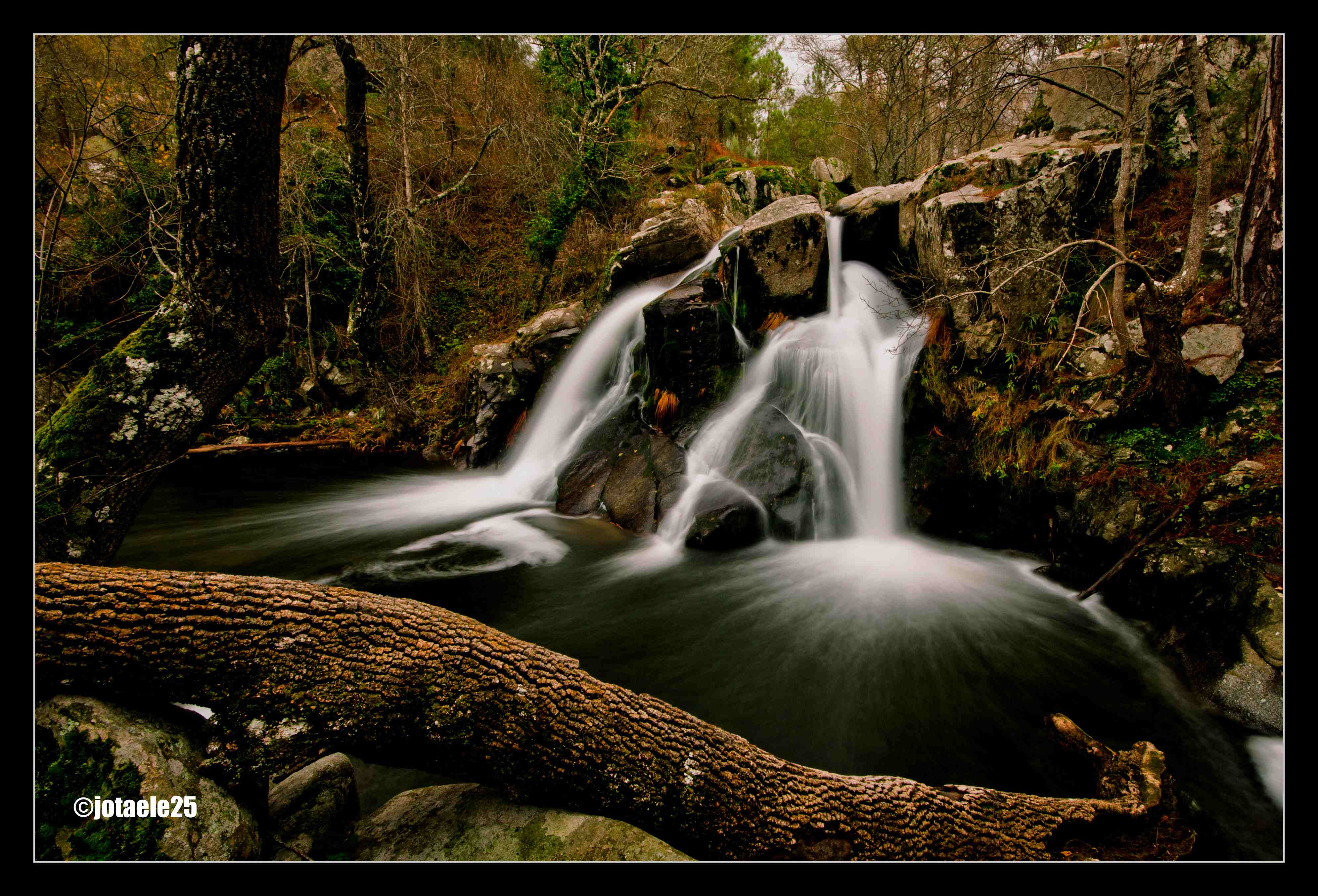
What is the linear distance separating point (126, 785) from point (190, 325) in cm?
269

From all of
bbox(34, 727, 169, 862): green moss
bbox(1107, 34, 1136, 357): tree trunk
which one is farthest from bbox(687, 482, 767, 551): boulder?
bbox(34, 727, 169, 862): green moss

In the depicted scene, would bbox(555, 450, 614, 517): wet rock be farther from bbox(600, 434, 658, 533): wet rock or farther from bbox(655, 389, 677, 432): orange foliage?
bbox(655, 389, 677, 432): orange foliage

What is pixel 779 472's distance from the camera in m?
6.66

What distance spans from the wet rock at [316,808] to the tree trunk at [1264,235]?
7.57 meters

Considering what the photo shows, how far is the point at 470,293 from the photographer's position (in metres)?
13.5

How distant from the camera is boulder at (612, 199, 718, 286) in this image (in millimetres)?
10867

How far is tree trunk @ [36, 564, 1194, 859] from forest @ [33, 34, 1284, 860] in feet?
0.05

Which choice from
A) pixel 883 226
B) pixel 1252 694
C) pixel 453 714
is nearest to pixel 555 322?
pixel 883 226

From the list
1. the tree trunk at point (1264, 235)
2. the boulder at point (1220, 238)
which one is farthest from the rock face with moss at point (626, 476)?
the boulder at point (1220, 238)

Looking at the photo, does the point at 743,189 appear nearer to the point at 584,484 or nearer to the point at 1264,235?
the point at 584,484

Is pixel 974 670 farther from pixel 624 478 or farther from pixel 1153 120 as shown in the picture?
pixel 1153 120

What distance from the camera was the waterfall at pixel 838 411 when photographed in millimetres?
6582

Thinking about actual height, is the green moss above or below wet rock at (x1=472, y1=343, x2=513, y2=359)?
below
